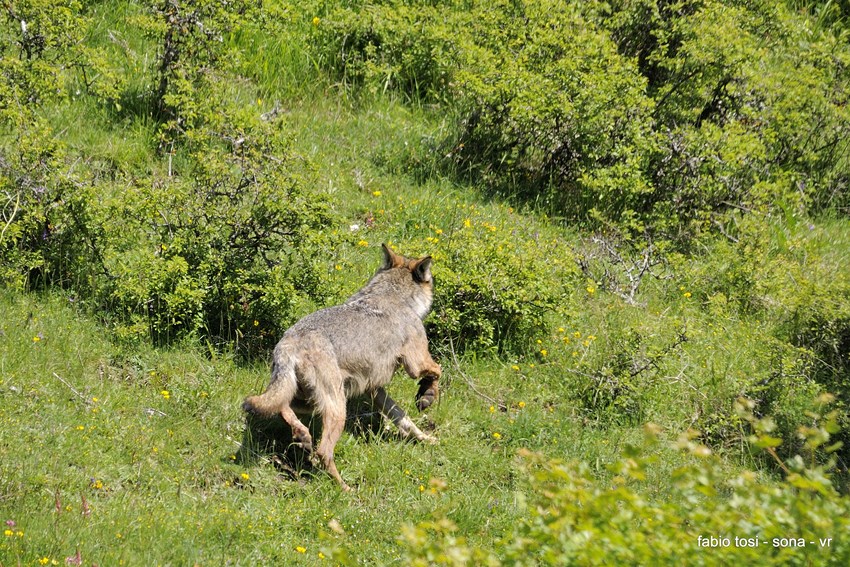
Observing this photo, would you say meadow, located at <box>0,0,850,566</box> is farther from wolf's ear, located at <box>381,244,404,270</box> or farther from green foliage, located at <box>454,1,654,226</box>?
wolf's ear, located at <box>381,244,404,270</box>

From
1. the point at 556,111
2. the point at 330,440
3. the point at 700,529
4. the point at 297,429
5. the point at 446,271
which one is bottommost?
the point at 330,440

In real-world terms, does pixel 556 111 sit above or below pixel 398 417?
above

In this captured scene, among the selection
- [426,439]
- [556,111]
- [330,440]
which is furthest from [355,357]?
[556,111]

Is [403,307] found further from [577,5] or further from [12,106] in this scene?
[577,5]

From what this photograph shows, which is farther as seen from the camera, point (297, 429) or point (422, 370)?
point (422, 370)

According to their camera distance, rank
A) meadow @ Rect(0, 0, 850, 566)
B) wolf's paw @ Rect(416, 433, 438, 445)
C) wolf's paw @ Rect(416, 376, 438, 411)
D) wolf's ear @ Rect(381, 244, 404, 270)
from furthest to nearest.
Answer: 1. wolf's ear @ Rect(381, 244, 404, 270)
2. wolf's paw @ Rect(416, 433, 438, 445)
3. wolf's paw @ Rect(416, 376, 438, 411)
4. meadow @ Rect(0, 0, 850, 566)

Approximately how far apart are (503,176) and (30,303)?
19.6 feet

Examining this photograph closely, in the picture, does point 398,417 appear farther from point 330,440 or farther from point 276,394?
point 276,394

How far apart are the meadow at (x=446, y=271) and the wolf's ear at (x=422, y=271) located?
55 centimetres

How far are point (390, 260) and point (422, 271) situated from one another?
1.02 feet

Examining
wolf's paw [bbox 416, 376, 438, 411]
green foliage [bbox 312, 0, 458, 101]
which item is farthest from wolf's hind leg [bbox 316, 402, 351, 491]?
green foliage [bbox 312, 0, 458, 101]

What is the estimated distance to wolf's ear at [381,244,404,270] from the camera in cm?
813

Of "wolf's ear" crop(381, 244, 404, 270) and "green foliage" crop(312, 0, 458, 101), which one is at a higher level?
"green foliage" crop(312, 0, 458, 101)

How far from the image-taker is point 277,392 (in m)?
6.60
